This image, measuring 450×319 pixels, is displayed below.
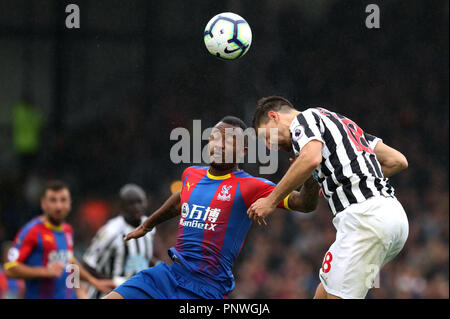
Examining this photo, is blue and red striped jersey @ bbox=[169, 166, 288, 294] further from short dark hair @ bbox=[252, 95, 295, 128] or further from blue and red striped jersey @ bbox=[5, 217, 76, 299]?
blue and red striped jersey @ bbox=[5, 217, 76, 299]

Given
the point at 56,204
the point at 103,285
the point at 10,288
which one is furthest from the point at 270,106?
the point at 10,288

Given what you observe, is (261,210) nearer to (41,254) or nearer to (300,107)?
(41,254)

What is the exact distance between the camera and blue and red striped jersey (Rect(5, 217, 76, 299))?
23.3 ft

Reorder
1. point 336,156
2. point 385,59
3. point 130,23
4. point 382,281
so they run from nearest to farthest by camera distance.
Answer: point 336,156
point 382,281
point 130,23
point 385,59

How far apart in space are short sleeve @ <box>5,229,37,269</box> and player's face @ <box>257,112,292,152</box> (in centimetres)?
354

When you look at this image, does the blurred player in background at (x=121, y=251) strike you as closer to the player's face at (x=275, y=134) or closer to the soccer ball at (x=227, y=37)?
the soccer ball at (x=227, y=37)

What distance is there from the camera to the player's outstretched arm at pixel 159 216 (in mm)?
4977

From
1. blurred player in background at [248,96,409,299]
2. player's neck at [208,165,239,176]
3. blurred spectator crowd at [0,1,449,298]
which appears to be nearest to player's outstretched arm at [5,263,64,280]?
player's neck at [208,165,239,176]

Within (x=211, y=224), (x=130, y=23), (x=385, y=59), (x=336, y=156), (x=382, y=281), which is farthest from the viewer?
(x=385, y=59)

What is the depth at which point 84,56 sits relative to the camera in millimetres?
12820
